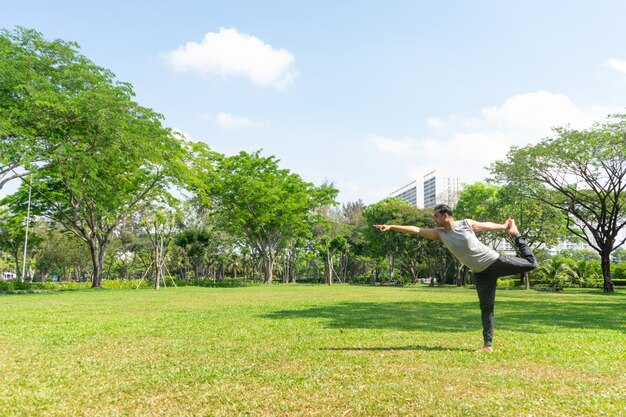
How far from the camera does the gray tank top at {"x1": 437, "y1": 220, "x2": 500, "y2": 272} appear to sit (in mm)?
6480

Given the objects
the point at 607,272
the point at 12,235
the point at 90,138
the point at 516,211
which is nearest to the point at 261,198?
the point at 90,138

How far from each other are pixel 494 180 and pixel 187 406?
3267 centimetres

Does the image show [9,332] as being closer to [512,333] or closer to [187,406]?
[187,406]

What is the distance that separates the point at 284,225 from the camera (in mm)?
44094

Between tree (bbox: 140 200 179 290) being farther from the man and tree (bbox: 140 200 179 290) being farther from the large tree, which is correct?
the man

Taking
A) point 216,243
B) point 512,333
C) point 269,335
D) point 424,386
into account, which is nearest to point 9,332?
point 269,335

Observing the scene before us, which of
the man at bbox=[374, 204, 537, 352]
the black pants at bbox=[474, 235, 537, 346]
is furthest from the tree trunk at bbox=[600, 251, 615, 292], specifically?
the man at bbox=[374, 204, 537, 352]

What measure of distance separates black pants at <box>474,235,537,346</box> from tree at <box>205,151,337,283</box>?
33.3 m

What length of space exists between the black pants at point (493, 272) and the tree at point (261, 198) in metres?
33.3

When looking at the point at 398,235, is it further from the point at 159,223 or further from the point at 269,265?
the point at 159,223

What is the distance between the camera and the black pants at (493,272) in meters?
6.53

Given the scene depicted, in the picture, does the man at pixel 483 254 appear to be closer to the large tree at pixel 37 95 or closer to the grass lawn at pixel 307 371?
the grass lawn at pixel 307 371

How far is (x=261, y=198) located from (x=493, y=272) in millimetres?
34021

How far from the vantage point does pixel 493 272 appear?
666 cm
